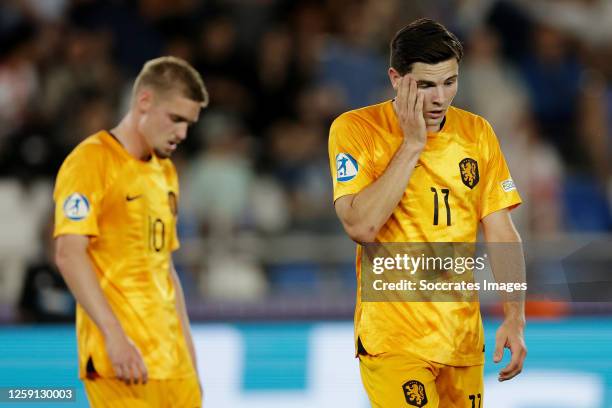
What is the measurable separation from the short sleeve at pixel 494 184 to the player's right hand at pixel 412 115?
0.41 m

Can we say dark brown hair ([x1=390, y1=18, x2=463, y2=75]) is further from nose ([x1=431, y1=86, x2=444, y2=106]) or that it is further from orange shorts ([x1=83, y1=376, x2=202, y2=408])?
orange shorts ([x1=83, y1=376, x2=202, y2=408])

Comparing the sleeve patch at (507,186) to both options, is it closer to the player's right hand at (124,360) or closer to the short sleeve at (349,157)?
the short sleeve at (349,157)

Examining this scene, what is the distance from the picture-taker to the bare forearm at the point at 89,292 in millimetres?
4219

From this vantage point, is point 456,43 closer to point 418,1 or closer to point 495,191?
point 495,191

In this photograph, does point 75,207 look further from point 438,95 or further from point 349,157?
point 438,95

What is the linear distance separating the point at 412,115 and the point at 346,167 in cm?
31

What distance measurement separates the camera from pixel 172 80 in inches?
184

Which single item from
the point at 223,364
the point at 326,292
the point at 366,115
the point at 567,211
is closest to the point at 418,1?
the point at 567,211

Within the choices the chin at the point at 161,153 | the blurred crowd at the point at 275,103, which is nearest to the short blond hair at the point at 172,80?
the chin at the point at 161,153

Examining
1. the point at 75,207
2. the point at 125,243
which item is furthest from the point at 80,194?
the point at 125,243

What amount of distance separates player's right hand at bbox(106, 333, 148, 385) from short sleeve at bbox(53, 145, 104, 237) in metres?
0.45

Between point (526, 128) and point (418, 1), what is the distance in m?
1.68

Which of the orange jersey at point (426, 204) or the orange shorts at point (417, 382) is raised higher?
the orange jersey at point (426, 204)

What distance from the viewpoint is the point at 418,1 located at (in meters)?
9.86
